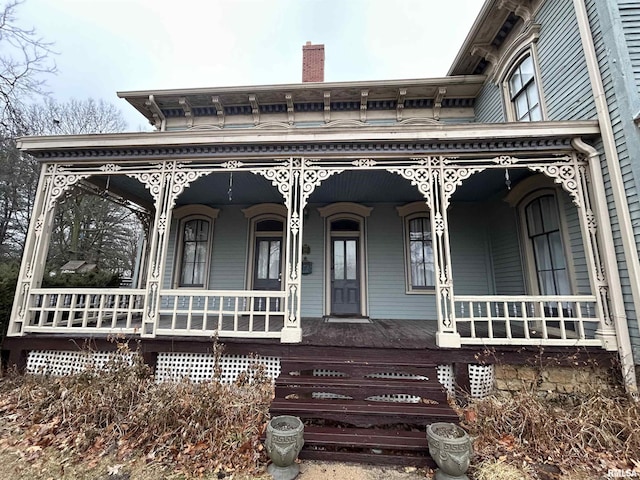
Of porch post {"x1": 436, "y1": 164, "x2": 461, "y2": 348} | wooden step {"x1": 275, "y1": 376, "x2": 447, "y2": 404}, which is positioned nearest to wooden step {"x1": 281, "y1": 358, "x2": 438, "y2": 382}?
wooden step {"x1": 275, "y1": 376, "x2": 447, "y2": 404}

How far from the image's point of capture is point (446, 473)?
2.35 m

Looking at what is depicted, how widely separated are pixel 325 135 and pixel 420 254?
3808 millimetres

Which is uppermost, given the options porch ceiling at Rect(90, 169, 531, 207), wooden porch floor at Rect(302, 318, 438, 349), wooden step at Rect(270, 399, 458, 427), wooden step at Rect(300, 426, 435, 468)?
porch ceiling at Rect(90, 169, 531, 207)

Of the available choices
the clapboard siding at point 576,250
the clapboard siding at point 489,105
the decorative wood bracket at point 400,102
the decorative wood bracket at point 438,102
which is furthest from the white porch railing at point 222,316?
the clapboard siding at point 489,105

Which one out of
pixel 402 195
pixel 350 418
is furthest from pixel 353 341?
pixel 402 195

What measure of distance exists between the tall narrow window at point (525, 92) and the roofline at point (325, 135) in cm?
141

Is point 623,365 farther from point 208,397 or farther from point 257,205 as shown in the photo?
point 257,205

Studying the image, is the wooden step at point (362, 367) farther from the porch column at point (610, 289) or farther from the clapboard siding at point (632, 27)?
the clapboard siding at point (632, 27)

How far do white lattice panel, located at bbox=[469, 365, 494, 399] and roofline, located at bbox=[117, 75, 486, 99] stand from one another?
6.17m

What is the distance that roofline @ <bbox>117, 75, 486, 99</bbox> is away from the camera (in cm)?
657

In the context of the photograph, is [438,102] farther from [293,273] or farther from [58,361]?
[58,361]

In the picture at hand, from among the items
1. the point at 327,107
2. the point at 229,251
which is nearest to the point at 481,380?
the point at 229,251

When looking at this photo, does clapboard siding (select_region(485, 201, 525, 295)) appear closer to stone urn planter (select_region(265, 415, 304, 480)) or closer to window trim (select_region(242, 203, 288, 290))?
window trim (select_region(242, 203, 288, 290))

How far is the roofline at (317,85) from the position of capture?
259 inches
